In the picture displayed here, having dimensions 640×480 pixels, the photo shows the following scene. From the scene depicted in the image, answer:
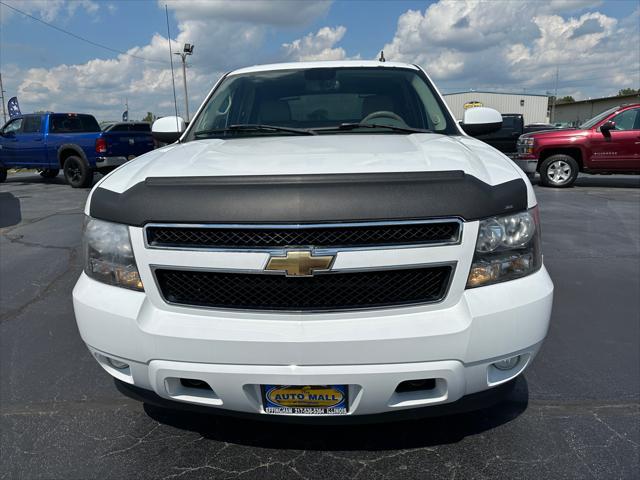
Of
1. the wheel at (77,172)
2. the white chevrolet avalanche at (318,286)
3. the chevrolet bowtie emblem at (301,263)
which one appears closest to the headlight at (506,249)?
the white chevrolet avalanche at (318,286)

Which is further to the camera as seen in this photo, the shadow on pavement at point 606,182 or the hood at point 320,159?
the shadow on pavement at point 606,182

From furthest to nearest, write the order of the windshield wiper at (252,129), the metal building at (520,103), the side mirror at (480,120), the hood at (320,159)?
the metal building at (520,103) < the side mirror at (480,120) < the windshield wiper at (252,129) < the hood at (320,159)

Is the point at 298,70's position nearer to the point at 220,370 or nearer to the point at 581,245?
the point at 220,370

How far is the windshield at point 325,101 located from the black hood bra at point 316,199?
1.37m

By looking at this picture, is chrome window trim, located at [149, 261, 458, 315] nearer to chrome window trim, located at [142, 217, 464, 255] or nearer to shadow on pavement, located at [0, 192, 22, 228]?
chrome window trim, located at [142, 217, 464, 255]

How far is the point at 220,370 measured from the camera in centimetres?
180

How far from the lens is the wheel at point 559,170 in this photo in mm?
11172

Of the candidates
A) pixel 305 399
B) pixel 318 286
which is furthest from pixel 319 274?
pixel 305 399

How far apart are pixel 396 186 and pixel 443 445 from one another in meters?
1.29

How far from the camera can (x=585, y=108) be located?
224 feet

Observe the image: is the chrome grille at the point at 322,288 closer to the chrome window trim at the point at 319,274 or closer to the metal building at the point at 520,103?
the chrome window trim at the point at 319,274

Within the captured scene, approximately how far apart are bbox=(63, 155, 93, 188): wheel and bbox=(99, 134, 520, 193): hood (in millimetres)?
10792

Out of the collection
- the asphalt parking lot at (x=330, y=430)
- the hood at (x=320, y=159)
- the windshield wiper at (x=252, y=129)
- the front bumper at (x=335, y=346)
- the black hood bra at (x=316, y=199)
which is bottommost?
the asphalt parking lot at (x=330, y=430)

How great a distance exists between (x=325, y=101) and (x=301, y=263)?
1984mm
